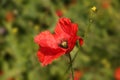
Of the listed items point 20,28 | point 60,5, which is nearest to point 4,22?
point 20,28

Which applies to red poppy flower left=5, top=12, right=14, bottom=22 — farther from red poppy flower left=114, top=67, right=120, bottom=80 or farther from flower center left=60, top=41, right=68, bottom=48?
flower center left=60, top=41, right=68, bottom=48

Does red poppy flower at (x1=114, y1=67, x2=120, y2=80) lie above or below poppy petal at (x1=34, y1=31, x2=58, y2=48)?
below

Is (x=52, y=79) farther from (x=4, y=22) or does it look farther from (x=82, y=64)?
(x=4, y=22)

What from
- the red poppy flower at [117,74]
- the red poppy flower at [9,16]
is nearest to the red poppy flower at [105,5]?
the red poppy flower at [117,74]

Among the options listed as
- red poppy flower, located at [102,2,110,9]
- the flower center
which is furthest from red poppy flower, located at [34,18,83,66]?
red poppy flower, located at [102,2,110,9]

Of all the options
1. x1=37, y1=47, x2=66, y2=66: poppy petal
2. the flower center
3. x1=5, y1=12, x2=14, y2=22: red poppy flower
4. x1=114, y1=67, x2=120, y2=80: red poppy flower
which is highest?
x1=37, y1=47, x2=66, y2=66: poppy petal

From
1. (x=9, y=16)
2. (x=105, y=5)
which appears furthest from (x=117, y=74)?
(x=9, y=16)

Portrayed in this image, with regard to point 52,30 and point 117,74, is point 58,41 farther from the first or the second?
point 52,30
